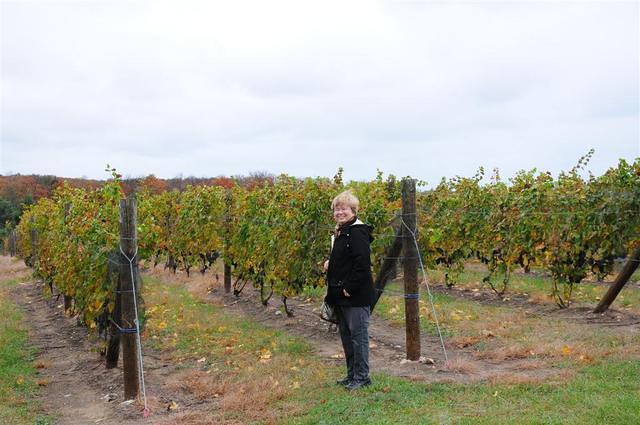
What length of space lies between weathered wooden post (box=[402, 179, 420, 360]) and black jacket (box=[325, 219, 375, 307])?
43.9 inches

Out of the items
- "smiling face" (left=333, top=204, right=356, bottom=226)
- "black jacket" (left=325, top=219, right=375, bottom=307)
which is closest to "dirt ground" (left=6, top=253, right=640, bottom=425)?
"black jacket" (left=325, top=219, right=375, bottom=307)

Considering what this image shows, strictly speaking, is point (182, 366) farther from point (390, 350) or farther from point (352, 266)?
point (352, 266)

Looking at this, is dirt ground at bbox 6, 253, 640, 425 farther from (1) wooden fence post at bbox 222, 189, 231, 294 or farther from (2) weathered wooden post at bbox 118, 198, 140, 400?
(1) wooden fence post at bbox 222, 189, 231, 294

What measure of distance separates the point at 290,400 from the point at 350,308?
103 centimetres

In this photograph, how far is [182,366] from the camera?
7.80 metres

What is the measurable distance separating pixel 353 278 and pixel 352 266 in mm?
116

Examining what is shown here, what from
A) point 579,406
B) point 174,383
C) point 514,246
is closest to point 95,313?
point 174,383

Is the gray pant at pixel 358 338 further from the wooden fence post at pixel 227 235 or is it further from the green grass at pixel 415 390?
the wooden fence post at pixel 227 235

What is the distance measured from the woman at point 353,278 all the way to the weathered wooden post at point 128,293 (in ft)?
6.53

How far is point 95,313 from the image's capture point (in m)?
7.59

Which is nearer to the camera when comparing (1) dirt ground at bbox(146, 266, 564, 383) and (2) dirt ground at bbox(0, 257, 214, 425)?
(2) dirt ground at bbox(0, 257, 214, 425)

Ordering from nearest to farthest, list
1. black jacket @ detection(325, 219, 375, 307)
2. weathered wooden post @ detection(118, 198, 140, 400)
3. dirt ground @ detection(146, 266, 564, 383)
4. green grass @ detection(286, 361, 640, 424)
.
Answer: green grass @ detection(286, 361, 640, 424)
black jacket @ detection(325, 219, 375, 307)
weathered wooden post @ detection(118, 198, 140, 400)
dirt ground @ detection(146, 266, 564, 383)

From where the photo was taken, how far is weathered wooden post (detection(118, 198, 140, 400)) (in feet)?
20.3

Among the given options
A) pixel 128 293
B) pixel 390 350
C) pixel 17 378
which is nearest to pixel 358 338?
pixel 390 350
